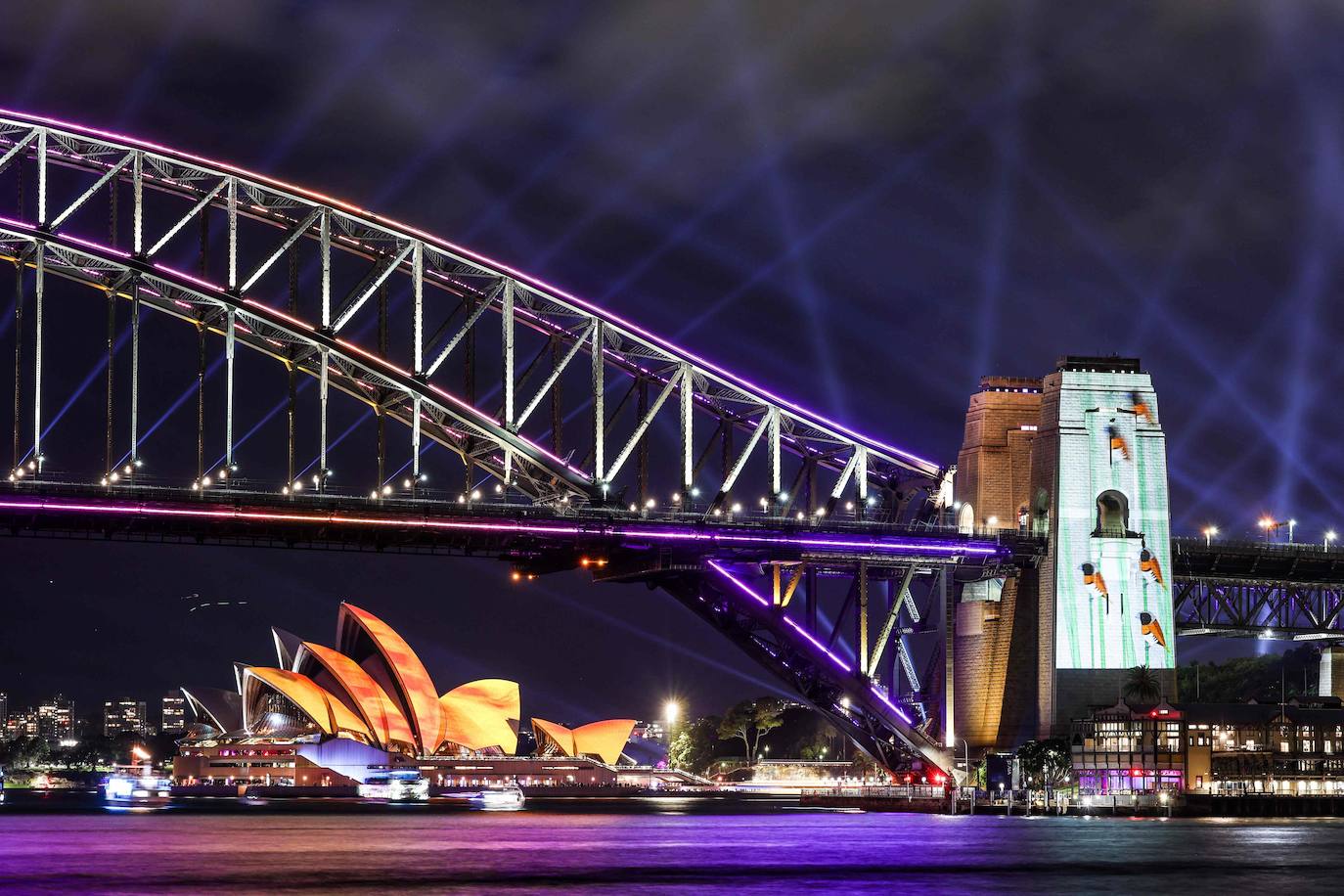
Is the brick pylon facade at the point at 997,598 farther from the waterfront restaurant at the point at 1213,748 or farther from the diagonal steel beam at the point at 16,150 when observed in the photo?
the diagonal steel beam at the point at 16,150

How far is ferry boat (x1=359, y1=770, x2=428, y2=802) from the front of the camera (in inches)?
7269

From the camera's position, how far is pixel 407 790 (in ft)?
608

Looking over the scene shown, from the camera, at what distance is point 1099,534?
132125 millimetres

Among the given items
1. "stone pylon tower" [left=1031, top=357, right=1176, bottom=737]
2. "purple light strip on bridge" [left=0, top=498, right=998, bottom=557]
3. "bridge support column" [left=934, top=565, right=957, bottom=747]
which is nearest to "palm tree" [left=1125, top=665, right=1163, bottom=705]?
"stone pylon tower" [left=1031, top=357, right=1176, bottom=737]

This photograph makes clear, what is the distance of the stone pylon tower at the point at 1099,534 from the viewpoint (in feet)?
428

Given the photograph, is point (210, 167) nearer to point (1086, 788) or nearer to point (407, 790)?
point (1086, 788)

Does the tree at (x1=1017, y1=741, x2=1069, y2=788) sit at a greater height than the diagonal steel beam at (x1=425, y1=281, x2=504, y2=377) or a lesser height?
lesser

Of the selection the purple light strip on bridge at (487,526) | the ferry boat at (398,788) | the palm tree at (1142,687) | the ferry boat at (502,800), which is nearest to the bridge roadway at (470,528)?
the purple light strip on bridge at (487,526)

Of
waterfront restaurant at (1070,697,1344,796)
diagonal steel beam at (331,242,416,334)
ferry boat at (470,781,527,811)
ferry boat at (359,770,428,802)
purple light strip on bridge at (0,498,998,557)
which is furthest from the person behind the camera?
ferry boat at (359,770,428,802)

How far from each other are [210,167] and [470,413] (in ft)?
64.6

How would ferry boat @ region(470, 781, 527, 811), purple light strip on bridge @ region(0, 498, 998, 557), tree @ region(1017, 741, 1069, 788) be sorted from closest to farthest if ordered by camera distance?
purple light strip on bridge @ region(0, 498, 998, 557) → tree @ region(1017, 741, 1069, 788) → ferry boat @ region(470, 781, 527, 811)

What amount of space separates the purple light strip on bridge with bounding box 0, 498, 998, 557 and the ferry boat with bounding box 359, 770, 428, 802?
67018mm

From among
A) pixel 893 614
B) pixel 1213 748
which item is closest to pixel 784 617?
pixel 893 614

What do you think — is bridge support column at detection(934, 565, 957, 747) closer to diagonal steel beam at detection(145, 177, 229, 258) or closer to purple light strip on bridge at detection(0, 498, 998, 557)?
purple light strip on bridge at detection(0, 498, 998, 557)
